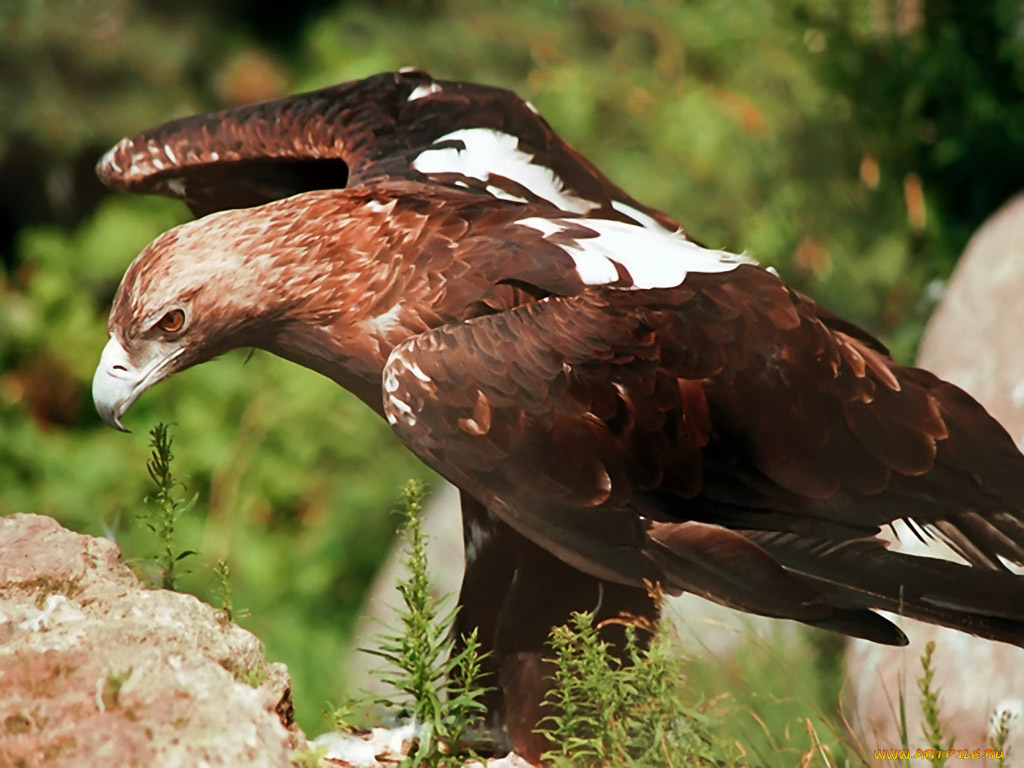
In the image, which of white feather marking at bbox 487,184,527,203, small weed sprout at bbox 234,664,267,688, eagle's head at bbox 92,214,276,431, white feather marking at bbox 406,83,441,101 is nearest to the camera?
small weed sprout at bbox 234,664,267,688

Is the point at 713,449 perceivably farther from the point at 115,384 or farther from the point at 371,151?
the point at 371,151

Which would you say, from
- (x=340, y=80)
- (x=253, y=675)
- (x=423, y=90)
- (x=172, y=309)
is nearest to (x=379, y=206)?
(x=172, y=309)

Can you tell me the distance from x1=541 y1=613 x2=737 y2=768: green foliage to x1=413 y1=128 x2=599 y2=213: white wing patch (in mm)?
1585

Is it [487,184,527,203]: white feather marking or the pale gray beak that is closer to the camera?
the pale gray beak

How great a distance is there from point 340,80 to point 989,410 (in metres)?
4.38

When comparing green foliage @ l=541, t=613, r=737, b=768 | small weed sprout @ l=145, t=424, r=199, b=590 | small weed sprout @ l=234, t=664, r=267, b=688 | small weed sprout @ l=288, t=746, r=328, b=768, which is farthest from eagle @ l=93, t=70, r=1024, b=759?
small weed sprout @ l=288, t=746, r=328, b=768

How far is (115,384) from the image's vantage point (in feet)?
10.6

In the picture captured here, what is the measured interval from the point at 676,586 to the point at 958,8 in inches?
172

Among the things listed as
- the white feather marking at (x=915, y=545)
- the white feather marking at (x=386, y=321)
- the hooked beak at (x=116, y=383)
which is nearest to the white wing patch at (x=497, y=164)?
the white feather marking at (x=386, y=321)

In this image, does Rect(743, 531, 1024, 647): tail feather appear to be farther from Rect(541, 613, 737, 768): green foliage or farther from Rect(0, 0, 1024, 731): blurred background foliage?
Rect(0, 0, 1024, 731): blurred background foliage

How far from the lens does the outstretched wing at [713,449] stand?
299 cm

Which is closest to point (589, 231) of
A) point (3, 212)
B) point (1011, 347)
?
point (1011, 347)

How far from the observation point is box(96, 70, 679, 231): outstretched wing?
159 inches

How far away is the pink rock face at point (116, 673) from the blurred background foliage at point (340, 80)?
3143mm
